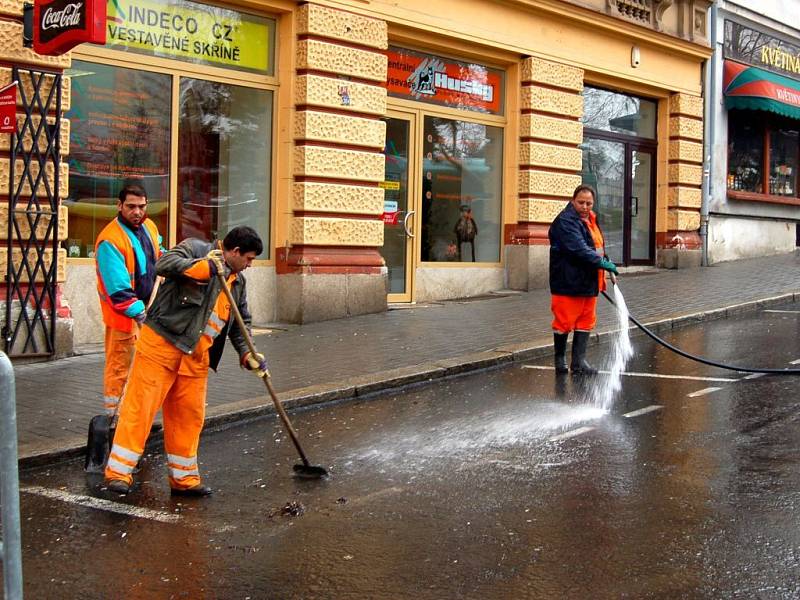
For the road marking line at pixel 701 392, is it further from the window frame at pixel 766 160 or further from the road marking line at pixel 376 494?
the window frame at pixel 766 160

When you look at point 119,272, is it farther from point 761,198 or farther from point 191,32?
point 761,198

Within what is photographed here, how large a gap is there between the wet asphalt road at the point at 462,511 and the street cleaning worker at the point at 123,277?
81 centimetres

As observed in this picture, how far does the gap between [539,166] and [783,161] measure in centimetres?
934

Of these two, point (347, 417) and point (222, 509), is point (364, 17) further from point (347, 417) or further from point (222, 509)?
point (222, 509)

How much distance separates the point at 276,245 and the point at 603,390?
585 centimetres

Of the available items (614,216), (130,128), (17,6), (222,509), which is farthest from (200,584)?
(614,216)

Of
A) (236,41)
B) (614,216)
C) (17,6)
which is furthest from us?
(614,216)

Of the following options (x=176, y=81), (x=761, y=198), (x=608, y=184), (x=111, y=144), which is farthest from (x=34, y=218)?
(x=761, y=198)

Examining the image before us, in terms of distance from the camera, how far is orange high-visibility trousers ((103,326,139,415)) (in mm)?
7180

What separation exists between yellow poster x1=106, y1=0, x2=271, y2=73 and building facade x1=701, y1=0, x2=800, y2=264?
10.8 metres

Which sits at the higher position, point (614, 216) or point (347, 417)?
point (614, 216)

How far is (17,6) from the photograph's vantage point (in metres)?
10.4

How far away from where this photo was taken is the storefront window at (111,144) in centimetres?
1167

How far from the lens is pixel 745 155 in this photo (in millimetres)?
22281
